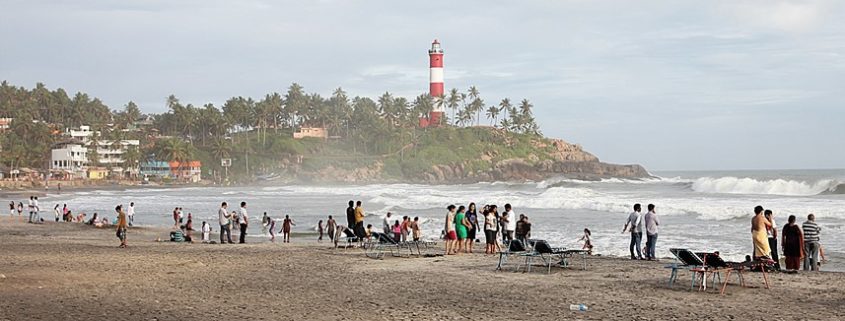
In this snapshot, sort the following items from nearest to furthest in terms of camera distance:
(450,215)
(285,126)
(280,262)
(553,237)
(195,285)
→ (195,285)
(280,262)
(450,215)
(553,237)
(285,126)

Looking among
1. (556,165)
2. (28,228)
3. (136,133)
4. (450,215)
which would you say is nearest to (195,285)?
(450,215)

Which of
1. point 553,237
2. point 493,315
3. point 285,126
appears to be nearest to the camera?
point 493,315

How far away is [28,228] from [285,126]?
111191mm

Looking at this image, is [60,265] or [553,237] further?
[553,237]

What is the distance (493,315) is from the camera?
9828 mm

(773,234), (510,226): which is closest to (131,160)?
(510,226)

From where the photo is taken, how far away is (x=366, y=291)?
39.3ft

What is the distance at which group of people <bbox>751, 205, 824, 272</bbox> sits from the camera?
1370cm

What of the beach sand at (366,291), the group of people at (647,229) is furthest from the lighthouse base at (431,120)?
the beach sand at (366,291)

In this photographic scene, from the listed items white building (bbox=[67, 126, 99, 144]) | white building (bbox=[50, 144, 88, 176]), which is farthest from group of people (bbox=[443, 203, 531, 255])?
white building (bbox=[67, 126, 99, 144])

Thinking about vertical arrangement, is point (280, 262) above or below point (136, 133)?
below

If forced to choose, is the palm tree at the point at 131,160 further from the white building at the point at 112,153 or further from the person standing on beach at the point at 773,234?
the person standing on beach at the point at 773,234

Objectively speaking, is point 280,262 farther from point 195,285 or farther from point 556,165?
point 556,165

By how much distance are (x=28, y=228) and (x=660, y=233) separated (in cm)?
2168
